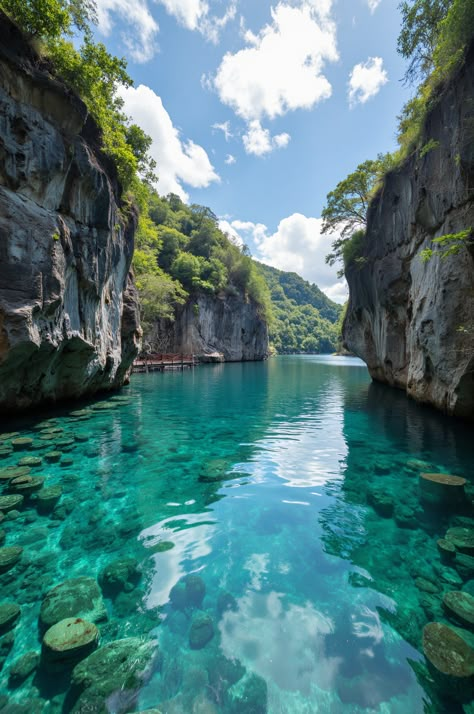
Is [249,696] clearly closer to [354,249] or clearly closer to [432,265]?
[432,265]

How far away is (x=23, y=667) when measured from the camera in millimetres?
2342

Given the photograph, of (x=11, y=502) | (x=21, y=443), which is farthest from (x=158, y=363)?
(x=11, y=502)

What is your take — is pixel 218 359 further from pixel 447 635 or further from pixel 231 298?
pixel 447 635

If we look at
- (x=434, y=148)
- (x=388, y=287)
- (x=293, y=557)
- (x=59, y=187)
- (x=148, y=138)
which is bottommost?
(x=293, y=557)

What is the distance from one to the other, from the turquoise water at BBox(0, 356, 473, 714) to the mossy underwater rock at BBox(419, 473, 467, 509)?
24cm

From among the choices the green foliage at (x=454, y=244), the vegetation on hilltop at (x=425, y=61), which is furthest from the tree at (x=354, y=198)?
the green foliage at (x=454, y=244)

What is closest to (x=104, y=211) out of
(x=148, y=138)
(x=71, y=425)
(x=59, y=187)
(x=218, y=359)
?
(x=59, y=187)

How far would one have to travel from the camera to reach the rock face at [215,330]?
43375 mm

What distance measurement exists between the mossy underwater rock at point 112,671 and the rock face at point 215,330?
Result: 38508mm

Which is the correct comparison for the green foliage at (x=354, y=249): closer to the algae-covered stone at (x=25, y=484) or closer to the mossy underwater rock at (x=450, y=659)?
the mossy underwater rock at (x=450, y=659)

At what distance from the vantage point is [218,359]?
151 ft

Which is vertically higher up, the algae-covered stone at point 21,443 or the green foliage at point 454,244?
the green foliage at point 454,244

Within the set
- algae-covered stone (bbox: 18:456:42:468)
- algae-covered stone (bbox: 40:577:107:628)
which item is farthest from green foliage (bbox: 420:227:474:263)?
algae-covered stone (bbox: 18:456:42:468)

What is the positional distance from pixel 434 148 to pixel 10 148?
A: 13.5 metres
